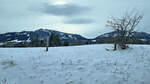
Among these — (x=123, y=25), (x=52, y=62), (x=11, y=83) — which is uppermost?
(x=123, y=25)

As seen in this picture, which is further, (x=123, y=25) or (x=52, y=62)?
(x=123, y=25)

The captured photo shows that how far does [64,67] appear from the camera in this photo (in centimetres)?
823

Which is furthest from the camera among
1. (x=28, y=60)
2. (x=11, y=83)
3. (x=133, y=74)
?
(x=28, y=60)

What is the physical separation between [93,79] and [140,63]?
11.6 feet

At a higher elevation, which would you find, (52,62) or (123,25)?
(123,25)

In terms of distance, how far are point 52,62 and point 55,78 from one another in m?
2.17

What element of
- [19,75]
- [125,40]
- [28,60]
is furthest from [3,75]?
[125,40]

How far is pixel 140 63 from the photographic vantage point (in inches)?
346

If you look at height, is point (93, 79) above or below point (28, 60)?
below

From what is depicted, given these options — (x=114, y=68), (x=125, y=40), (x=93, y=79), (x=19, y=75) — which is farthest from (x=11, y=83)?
(x=125, y=40)

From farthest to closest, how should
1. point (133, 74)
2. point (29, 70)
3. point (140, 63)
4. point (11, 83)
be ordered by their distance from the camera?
point (140, 63) < point (29, 70) < point (133, 74) < point (11, 83)

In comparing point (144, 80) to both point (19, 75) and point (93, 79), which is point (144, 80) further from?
point (19, 75)

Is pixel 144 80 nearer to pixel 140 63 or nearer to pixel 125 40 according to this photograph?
pixel 140 63

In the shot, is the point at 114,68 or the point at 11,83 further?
the point at 114,68
